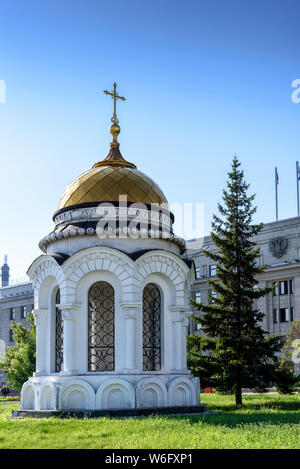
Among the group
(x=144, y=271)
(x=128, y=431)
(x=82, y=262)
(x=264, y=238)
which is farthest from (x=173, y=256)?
(x=264, y=238)

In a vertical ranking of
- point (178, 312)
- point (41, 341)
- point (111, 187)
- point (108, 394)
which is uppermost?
point (111, 187)

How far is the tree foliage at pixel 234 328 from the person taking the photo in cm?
2022

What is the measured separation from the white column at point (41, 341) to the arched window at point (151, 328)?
3.02 m

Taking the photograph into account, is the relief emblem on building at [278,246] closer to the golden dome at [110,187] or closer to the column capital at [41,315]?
the golden dome at [110,187]

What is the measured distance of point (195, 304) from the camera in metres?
21.2

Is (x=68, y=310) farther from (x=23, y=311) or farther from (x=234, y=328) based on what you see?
(x=23, y=311)

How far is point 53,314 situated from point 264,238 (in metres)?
36.1

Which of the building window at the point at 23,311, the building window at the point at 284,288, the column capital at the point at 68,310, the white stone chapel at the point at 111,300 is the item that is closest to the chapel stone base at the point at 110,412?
the white stone chapel at the point at 111,300

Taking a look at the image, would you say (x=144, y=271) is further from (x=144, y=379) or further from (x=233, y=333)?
(x=233, y=333)

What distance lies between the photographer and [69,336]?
52.6 ft

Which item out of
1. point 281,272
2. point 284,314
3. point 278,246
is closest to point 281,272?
point 281,272

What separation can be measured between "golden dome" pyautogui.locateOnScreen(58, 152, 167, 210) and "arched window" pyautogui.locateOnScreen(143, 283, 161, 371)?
2808mm

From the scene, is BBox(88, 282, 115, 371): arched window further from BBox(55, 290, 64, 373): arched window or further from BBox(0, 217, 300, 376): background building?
BBox(0, 217, 300, 376): background building

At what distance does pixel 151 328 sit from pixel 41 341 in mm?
3375
